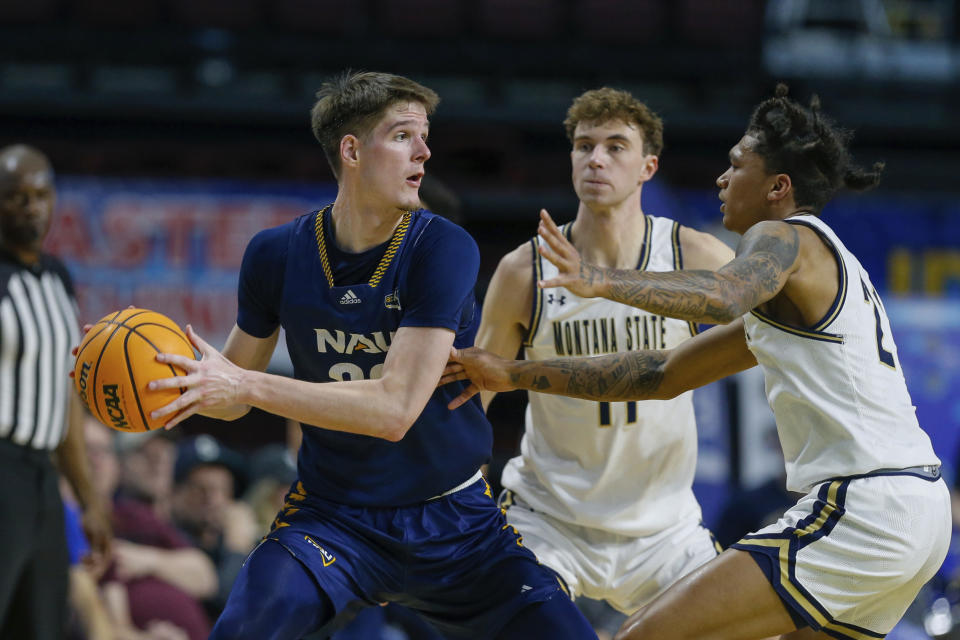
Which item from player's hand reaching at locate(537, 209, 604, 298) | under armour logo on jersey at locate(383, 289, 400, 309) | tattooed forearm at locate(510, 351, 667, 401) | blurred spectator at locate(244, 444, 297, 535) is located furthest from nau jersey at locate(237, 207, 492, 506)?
blurred spectator at locate(244, 444, 297, 535)

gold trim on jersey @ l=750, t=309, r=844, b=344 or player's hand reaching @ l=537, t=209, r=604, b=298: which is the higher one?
player's hand reaching @ l=537, t=209, r=604, b=298

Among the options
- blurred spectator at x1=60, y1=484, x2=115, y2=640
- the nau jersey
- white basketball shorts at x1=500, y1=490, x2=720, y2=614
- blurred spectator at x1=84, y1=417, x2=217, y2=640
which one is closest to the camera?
the nau jersey

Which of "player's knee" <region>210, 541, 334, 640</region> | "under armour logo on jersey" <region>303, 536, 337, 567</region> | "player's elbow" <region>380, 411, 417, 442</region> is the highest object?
"player's elbow" <region>380, 411, 417, 442</region>

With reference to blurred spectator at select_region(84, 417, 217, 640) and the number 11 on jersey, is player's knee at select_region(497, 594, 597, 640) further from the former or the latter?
blurred spectator at select_region(84, 417, 217, 640)

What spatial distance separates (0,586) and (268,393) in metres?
2.58

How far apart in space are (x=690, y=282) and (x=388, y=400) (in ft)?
3.12

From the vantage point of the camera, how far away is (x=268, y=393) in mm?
3260

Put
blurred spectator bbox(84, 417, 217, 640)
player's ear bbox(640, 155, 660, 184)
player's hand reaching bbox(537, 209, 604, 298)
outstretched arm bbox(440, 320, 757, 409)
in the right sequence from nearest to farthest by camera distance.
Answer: player's hand reaching bbox(537, 209, 604, 298) < outstretched arm bbox(440, 320, 757, 409) < player's ear bbox(640, 155, 660, 184) < blurred spectator bbox(84, 417, 217, 640)

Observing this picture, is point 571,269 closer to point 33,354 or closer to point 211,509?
point 33,354

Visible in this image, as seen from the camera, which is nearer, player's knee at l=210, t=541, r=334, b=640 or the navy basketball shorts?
player's knee at l=210, t=541, r=334, b=640

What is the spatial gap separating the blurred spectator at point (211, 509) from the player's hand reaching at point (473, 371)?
12.3 ft

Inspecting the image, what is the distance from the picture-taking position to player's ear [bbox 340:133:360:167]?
378cm

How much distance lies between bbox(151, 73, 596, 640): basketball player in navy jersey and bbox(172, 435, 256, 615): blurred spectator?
3.59 m

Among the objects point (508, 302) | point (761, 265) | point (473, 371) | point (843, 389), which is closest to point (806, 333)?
point (843, 389)
